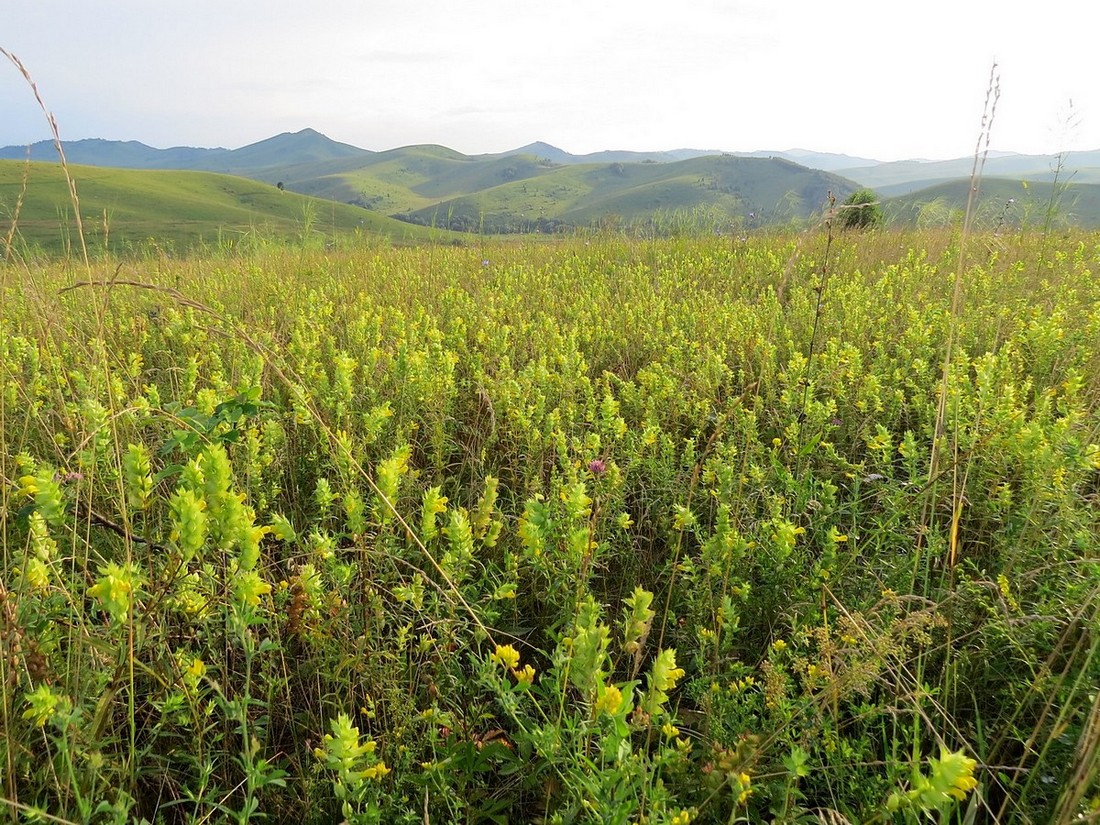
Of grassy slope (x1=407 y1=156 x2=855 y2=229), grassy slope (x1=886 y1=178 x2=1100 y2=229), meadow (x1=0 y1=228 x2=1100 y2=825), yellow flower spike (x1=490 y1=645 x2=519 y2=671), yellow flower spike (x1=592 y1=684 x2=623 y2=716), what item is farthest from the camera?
grassy slope (x1=407 y1=156 x2=855 y2=229)

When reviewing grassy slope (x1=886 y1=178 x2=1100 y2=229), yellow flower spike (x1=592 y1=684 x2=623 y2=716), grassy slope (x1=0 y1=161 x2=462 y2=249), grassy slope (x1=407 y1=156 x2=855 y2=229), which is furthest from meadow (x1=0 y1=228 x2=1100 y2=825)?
grassy slope (x1=407 y1=156 x2=855 y2=229)

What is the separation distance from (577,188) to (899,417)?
186564 mm

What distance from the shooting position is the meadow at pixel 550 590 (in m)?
1.15

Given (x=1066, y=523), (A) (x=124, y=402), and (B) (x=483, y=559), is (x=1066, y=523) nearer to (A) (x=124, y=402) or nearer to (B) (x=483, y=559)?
(B) (x=483, y=559)

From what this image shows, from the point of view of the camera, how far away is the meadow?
115cm

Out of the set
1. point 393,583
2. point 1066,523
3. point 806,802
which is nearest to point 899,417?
point 1066,523

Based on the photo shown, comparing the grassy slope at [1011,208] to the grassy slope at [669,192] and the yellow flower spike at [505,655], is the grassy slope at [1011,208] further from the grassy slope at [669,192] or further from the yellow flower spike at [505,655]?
the grassy slope at [669,192]

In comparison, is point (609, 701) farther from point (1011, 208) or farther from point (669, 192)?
point (669, 192)

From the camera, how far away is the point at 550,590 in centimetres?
169

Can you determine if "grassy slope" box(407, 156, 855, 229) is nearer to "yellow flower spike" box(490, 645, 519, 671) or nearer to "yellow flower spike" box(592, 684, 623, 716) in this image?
"yellow flower spike" box(490, 645, 519, 671)

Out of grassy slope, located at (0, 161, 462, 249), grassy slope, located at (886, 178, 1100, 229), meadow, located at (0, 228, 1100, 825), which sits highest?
grassy slope, located at (0, 161, 462, 249)

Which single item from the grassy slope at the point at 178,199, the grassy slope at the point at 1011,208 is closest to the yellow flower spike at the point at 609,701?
the grassy slope at the point at 1011,208

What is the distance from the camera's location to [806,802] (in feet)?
4.40

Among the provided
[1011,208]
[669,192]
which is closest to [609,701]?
[1011,208]
